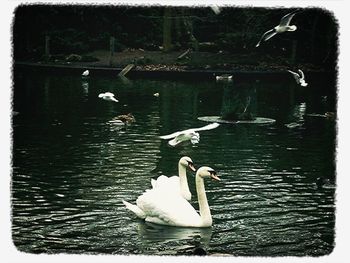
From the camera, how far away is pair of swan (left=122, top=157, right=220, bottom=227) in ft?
30.8

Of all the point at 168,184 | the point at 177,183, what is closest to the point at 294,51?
the point at 177,183

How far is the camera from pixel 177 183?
409 inches

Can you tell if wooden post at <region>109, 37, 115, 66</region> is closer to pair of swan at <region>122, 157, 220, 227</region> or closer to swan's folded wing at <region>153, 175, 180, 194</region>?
swan's folded wing at <region>153, 175, 180, 194</region>

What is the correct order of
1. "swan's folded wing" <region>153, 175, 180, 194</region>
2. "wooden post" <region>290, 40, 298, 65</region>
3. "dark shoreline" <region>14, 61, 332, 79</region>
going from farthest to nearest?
"wooden post" <region>290, 40, 298, 65</region> → "dark shoreline" <region>14, 61, 332, 79</region> → "swan's folded wing" <region>153, 175, 180, 194</region>

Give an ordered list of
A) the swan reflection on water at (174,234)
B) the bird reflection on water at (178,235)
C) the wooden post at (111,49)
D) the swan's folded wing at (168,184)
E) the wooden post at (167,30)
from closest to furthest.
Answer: the bird reflection on water at (178,235)
the swan reflection on water at (174,234)
the swan's folded wing at (168,184)
the wooden post at (111,49)
the wooden post at (167,30)

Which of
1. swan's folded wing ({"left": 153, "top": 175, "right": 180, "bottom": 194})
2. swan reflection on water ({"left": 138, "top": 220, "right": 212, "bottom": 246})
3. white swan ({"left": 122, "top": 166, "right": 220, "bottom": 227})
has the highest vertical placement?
swan's folded wing ({"left": 153, "top": 175, "right": 180, "bottom": 194})

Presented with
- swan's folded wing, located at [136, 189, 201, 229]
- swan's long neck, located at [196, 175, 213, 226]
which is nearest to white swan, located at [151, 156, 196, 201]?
swan's folded wing, located at [136, 189, 201, 229]

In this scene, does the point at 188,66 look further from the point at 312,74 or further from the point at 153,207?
the point at 153,207

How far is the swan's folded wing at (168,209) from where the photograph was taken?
939cm

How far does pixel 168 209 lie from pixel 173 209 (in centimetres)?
6

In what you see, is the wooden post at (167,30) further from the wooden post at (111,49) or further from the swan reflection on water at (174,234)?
the swan reflection on water at (174,234)

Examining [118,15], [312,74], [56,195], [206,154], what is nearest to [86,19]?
[118,15]

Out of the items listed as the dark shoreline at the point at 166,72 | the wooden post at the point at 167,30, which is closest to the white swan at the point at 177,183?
the dark shoreline at the point at 166,72

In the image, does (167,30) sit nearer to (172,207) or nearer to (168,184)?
(168,184)
